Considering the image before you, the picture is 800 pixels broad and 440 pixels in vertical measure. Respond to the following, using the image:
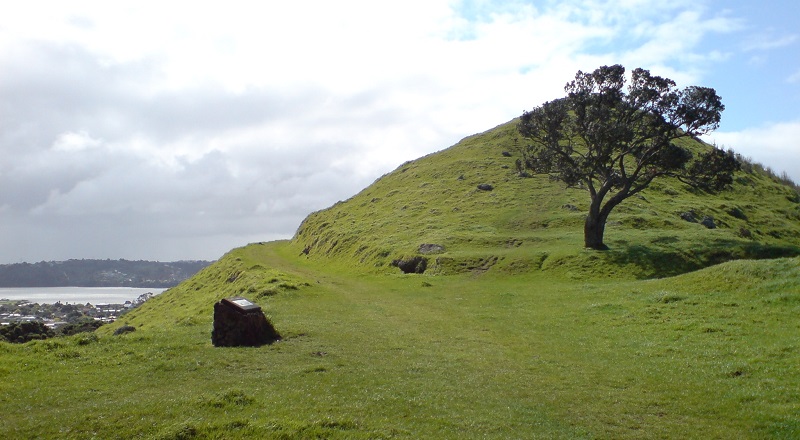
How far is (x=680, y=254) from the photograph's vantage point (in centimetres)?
4838

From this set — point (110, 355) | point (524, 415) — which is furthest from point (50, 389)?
point (524, 415)

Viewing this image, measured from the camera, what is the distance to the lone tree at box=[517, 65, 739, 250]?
49875 mm

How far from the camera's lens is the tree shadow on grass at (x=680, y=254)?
45.6m

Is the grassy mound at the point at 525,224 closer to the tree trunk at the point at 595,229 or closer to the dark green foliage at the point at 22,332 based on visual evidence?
the tree trunk at the point at 595,229

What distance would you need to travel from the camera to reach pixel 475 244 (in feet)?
193

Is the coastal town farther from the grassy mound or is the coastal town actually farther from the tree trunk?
the tree trunk

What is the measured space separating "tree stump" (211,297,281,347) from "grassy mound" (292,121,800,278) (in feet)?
A: 100

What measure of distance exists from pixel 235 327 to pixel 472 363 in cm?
975

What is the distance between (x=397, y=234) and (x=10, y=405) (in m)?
57.5

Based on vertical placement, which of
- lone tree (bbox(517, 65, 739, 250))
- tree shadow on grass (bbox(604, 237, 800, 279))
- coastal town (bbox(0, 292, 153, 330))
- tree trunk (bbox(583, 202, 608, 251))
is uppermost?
lone tree (bbox(517, 65, 739, 250))

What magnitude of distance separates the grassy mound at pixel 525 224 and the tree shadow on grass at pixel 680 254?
0.35 ft

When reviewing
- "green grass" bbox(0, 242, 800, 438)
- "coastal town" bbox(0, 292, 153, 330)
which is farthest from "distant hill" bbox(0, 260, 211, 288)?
"green grass" bbox(0, 242, 800, 438)

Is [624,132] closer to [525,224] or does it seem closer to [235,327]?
[525,224]

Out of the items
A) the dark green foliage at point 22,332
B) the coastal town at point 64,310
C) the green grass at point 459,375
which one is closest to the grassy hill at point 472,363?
the green grass at point 459,375
